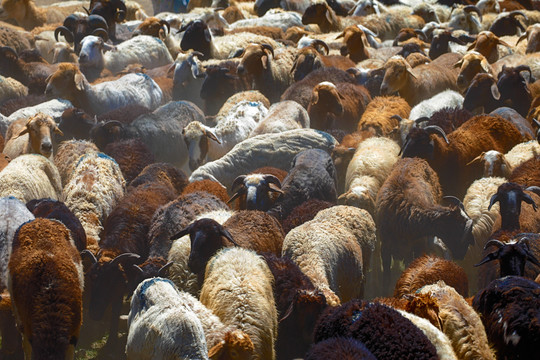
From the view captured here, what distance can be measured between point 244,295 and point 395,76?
7.69 metres

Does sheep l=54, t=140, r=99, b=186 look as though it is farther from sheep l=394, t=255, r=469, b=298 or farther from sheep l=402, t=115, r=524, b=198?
sheep l=394, t=255, r=469, b=298

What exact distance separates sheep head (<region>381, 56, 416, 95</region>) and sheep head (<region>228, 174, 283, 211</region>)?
14.4 feet

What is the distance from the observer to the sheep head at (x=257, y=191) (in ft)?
32.2

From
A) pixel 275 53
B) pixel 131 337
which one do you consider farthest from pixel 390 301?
pixel 275 53

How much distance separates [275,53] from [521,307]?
9820mm

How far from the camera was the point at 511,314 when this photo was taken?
22.2ft

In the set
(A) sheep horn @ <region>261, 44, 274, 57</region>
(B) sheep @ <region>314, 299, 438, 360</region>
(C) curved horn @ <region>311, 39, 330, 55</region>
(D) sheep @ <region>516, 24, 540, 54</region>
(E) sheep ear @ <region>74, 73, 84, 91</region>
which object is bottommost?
(D) sheep @ <region>516, 24, 540, 54</region>

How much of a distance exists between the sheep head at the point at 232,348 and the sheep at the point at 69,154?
16.3ft

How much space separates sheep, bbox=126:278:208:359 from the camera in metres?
6.32

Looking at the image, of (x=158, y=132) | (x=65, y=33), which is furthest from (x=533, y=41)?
(x=65, y=33)

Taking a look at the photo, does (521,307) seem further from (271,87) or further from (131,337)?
(271,87)

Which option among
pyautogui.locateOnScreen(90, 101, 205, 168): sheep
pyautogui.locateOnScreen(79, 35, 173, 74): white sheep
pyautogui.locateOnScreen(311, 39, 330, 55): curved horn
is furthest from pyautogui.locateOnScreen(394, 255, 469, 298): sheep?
pyautogui.locateOnScreen(79, 35, 173, 74): white sheep

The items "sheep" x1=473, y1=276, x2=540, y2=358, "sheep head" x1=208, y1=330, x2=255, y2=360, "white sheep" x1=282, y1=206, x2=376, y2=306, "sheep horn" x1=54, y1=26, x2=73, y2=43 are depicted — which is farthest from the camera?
"sheep horn" x1=54, y1=26, x2=73, y2=43

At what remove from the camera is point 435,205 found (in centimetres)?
977
